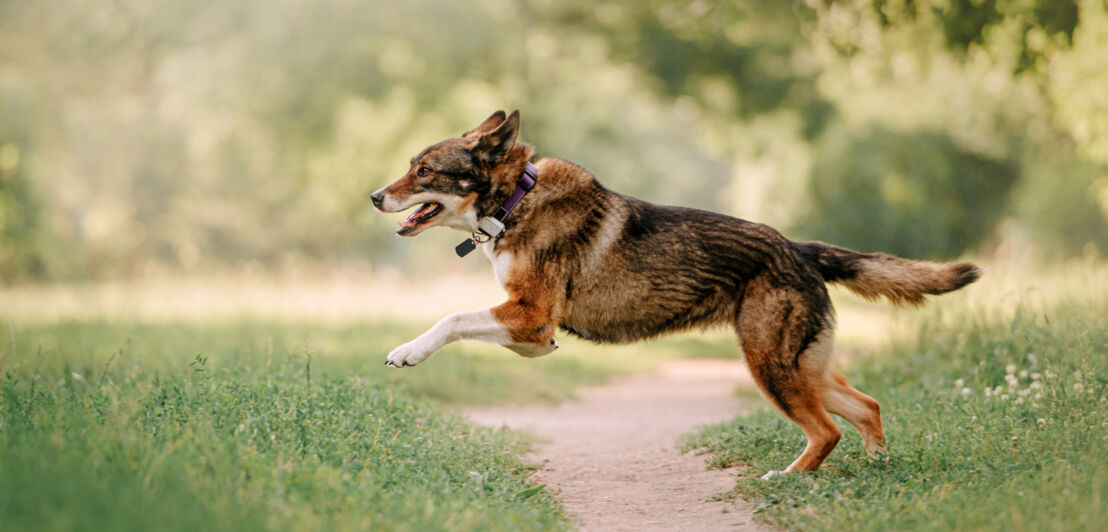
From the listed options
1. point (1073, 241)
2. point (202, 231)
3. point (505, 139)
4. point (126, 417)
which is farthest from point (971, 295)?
point (202, 231)

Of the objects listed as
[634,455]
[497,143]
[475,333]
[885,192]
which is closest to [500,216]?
[497,143]

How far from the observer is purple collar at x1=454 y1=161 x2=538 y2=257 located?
639 cm

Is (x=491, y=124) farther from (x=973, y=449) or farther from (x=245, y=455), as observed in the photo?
(x=973, y=449)

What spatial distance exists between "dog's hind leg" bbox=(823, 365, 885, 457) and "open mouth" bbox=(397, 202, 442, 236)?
9.75 ft

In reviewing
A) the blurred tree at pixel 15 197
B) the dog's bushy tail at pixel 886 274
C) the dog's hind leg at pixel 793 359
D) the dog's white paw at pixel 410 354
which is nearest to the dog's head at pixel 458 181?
the dog's white paw at pixel 410 354

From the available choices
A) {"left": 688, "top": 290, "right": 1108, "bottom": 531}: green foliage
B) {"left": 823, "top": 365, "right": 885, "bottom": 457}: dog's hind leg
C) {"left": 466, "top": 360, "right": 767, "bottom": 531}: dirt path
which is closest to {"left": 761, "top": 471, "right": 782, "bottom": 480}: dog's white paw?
{"left": 688, "top": 290, "right": 1108, "bottom": 531}: green foliage

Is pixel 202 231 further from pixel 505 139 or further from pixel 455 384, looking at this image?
pixel 505 139

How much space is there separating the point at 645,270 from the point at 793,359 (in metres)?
1.17

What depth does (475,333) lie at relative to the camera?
6035mm

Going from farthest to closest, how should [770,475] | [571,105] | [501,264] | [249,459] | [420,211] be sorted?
[571,105]
[420,211]
[501,264]
[770,475]
[249,459]

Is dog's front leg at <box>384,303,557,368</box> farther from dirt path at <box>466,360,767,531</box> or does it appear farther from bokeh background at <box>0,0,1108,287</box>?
bokeh background at <box>0,0,1108,287</box>

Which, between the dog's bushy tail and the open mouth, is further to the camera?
the open mouth

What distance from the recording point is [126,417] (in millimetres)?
4820

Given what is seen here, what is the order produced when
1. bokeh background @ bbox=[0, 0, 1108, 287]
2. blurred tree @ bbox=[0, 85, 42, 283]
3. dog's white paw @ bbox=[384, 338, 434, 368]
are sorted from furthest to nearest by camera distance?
blurred tree @ bbox=[0, 85, 42, 283]
bokeh background @ bbox=[0, 0, 1108, 287]
dog's white paw @ bbox=[384, 338, 434, 368]
